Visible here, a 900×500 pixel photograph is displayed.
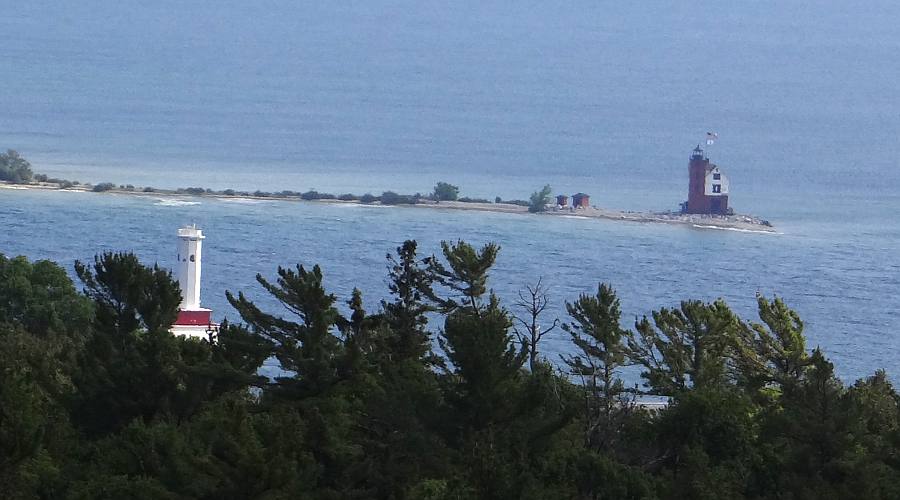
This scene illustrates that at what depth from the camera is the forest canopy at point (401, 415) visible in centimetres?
2617

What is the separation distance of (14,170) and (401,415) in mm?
99491

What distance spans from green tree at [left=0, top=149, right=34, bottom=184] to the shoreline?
552 mm

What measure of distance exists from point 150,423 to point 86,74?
16814 centimetres

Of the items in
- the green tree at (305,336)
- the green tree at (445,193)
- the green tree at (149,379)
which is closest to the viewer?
the green tree at (149,379)

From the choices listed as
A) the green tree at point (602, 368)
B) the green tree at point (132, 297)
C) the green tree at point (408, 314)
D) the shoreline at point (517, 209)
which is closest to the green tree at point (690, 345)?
the green tree at point (602, 368)

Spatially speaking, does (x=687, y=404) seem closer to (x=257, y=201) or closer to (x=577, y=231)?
(x=577, y=231)

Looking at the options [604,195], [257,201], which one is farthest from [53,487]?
[604,195]

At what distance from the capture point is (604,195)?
5335 inches

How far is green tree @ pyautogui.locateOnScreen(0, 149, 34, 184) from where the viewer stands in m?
125

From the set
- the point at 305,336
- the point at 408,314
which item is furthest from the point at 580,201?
the point at 305,336

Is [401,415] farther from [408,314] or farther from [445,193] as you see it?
[445,193]

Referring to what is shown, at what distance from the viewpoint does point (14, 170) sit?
12544cm

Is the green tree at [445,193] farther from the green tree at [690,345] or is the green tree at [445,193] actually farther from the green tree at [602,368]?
the green tree at [690,345]

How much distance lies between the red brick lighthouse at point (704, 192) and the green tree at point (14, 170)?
1358 inches
